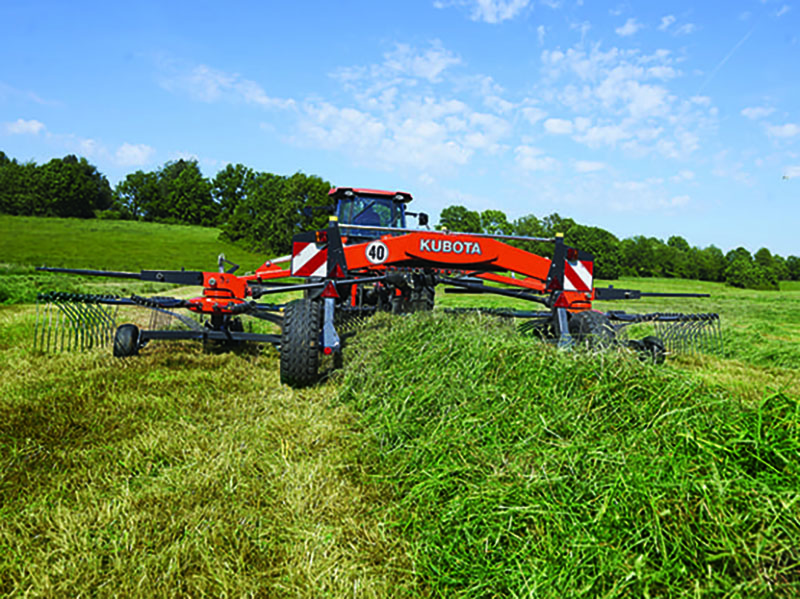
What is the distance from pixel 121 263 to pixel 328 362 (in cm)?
3137

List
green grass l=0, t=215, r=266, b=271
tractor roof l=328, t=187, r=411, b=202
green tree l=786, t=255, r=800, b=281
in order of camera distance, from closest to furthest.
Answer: tractor roof l=328, t=187, r=411, b=202, green grass l=0, t=215, r=266, b=271, green tree l=786, t=255, r=800, b=281

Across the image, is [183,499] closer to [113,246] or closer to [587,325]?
[587,325]

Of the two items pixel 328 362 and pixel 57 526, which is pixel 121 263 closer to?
pixel 328 362

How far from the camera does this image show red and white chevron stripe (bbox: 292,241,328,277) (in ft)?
15.0

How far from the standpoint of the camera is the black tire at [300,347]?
12.9 ft

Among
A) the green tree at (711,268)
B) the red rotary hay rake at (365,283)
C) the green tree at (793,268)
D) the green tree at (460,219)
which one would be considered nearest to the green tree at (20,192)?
the green tree at (460,219)

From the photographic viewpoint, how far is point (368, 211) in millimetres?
8633

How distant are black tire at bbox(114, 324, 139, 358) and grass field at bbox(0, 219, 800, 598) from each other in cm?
154

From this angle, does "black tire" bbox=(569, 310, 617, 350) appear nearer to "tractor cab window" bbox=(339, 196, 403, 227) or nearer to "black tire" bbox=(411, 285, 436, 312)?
"black tire" bbox=(411, 285, 436, 312)

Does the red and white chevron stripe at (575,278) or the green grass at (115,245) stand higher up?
the green grass at (115,245)

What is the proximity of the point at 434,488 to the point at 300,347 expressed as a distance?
221 cm

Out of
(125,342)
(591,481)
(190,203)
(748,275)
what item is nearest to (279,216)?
(190,203)

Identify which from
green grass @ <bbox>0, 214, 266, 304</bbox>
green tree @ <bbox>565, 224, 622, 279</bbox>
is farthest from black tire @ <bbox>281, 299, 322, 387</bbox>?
green tree @ <bbox>565, 224, 622, 279</bbox>

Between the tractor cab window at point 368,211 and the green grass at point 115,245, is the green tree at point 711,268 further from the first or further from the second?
the tractor cab window at point 368,211
